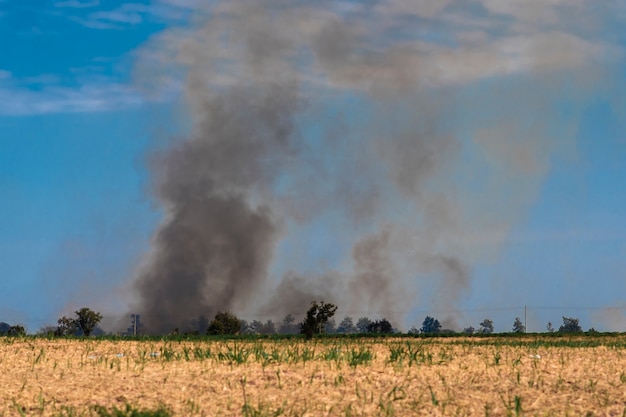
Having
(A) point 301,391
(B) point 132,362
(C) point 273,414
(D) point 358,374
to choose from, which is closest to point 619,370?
(D) point 358,374

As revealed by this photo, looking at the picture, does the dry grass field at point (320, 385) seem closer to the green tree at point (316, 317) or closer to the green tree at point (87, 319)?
the green tree at point (316, 317)

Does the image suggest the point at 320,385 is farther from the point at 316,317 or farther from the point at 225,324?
the point at 225,324

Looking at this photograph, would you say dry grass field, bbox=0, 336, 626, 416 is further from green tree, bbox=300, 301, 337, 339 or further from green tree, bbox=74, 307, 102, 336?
green tree, bbox=74, 307, 102, 336

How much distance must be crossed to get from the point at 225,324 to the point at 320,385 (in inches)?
1711

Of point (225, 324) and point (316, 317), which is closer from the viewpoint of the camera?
point (316, 317)

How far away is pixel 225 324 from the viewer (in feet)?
190

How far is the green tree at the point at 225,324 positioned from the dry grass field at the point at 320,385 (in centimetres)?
3514

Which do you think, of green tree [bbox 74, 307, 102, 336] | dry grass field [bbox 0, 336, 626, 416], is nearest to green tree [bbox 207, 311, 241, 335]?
green tree [bbox 74, 307, 102, 336]

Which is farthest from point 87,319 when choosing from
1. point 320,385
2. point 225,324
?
point 320,385

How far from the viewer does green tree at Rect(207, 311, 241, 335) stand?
55.7 metres

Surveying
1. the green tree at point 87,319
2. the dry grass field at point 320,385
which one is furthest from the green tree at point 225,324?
the dry grass field at point 320,385

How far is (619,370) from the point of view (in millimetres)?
17984

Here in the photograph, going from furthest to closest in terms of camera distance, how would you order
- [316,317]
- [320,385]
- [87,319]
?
[87,319]
[316,317]
[320,385]

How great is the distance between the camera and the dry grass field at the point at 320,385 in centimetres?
1330
